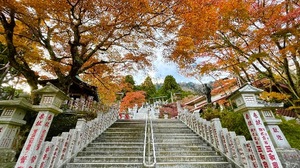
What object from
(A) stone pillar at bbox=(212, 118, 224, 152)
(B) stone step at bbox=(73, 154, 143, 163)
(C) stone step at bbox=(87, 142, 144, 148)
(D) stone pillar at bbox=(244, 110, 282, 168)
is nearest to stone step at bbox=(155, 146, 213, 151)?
(A) stone pillar at bbox=(212, 118, 224, 152)

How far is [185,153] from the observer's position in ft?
19.4

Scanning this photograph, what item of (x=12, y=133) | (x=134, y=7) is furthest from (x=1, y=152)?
(x=134, y=7)

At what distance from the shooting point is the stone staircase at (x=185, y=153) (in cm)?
500

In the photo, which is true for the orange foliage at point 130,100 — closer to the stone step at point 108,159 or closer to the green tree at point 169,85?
the green tree at point 169,85

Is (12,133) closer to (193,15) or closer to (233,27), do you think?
(193,15)

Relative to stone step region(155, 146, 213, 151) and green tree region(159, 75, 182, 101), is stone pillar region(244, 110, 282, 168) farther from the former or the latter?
green tree region(159, 75, 182, 101)

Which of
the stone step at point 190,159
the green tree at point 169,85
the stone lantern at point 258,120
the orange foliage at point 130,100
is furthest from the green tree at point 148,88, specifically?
the stone lantern at point 258,120

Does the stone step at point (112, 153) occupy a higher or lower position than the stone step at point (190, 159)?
higher

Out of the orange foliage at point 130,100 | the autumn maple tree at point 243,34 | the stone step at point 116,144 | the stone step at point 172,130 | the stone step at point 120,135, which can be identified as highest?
the orange foliage at point 130,100

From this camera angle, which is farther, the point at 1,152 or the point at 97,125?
the point at 97,125

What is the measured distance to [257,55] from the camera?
8016mm

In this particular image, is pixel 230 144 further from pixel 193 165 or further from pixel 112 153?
pixel 112 153

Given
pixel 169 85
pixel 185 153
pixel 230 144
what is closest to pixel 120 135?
pixel 185 153

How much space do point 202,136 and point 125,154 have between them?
3379mm
